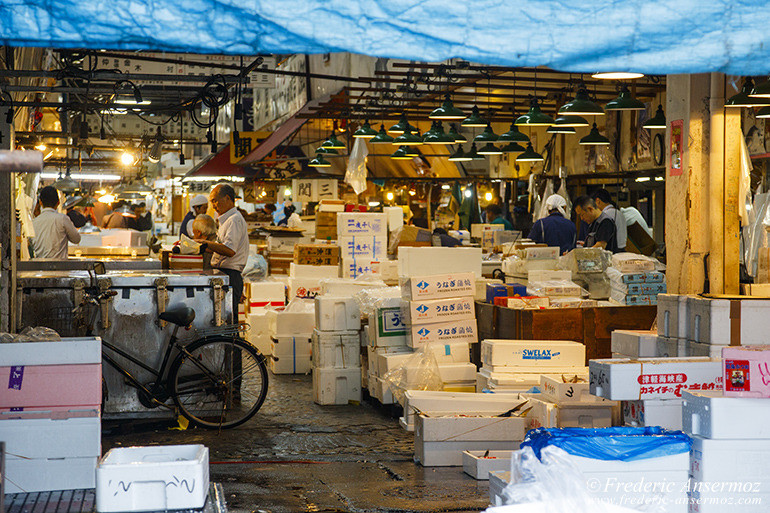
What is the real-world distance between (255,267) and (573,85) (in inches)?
263

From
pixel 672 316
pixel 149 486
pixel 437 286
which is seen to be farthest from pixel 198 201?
pixel 149 486

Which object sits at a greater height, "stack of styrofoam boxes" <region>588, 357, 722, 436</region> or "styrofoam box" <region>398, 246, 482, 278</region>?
"styrofoam box" <region>398, 246, 482, 278</region>

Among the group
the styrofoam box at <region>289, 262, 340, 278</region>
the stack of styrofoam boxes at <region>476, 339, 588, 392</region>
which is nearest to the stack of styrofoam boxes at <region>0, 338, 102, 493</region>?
the stack of styrofoam boxes at <region>476, 339, 588, 392</region>

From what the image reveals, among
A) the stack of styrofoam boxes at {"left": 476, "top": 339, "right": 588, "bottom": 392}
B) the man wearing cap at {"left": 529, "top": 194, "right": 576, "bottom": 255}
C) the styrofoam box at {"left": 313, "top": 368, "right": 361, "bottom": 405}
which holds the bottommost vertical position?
the styrofoam box at {"left": 313, "top": 368, "right": 361, "bottom": 405}

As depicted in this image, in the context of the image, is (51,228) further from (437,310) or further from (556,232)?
(556,232)

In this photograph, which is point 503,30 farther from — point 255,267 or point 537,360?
point 255,267

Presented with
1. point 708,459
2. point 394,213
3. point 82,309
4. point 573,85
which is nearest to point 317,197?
point 394,213

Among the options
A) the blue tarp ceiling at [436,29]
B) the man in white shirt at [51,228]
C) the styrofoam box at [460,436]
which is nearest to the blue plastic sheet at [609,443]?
the blue tarp ceiling at [436,29]

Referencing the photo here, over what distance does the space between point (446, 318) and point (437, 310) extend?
150 millimetres

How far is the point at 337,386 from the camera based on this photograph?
1041 cm

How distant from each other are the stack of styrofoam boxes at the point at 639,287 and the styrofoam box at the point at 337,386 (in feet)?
10.7

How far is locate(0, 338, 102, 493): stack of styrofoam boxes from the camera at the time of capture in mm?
5348

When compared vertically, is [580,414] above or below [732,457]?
below

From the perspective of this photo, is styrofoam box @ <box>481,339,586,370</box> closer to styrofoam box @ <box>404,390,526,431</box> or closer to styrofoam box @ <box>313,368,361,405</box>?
styrofoam box @ <box>404,390,526,431</box>
